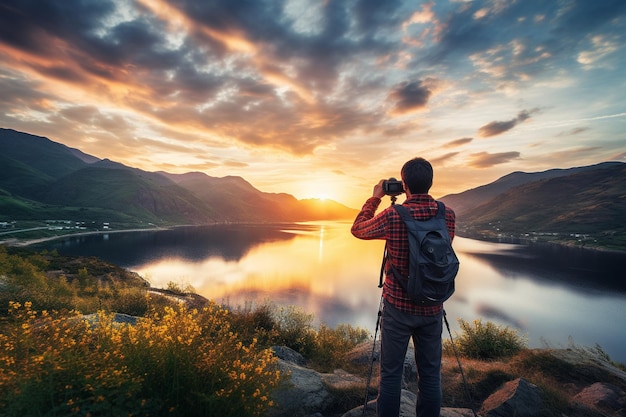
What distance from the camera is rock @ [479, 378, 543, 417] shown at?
551cm

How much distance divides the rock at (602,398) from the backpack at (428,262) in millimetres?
5395

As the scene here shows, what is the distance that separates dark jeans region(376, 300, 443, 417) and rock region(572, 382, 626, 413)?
4533 millimetres

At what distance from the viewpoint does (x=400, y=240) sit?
3664mm

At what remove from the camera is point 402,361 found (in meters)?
3.84

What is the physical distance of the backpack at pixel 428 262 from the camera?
3.46 metres

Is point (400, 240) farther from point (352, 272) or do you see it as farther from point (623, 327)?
point (352, 272)

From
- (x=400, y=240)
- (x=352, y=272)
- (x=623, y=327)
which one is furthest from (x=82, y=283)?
(x=623, y=327)

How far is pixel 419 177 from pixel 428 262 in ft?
3.65

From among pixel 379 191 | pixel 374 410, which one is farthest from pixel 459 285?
pixel 379 191

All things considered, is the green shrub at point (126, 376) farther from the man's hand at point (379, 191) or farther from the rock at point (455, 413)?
the rock at point (455, 413)

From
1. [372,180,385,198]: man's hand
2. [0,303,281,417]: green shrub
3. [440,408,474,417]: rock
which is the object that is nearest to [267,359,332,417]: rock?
[0,303,281,417]: green shrub

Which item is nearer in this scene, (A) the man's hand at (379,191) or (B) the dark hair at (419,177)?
(B) the dark hair at (419,177)

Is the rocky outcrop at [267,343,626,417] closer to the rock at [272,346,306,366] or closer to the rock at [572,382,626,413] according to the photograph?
the rock at [572,382,626,413]

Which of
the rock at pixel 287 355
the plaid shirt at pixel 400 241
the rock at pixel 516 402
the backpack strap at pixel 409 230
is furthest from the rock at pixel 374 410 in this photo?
the rock at pixel 287 355
